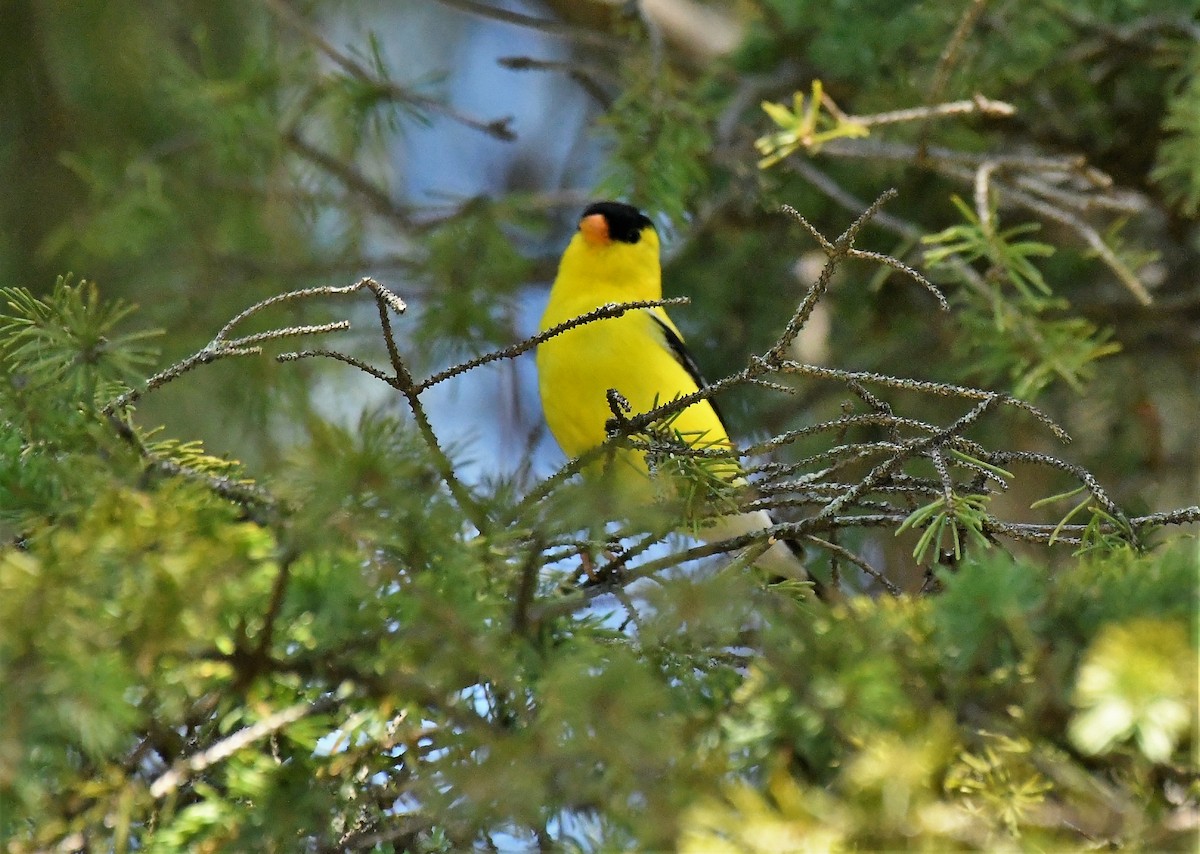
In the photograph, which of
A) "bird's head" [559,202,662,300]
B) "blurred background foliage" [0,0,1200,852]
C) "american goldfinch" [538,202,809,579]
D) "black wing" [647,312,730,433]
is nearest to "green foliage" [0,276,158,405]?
"blurred background foliage" [0,0,1200,852]

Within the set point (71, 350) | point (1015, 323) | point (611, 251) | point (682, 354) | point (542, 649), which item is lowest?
point (542, 649)

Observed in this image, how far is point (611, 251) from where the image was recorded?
385 cm

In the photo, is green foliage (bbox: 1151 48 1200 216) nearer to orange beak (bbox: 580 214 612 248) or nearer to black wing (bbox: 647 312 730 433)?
black wing (bbox: 647 312 730 433)

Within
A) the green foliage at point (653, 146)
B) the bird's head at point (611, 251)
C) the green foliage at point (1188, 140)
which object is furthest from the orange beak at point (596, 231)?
the green foliage at point (1188, 140)

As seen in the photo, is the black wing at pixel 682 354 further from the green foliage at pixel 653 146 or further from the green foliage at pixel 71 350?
A: the green foliage at pixel 71 350

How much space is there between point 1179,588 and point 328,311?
316 cm

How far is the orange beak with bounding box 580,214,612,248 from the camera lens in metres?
3.87

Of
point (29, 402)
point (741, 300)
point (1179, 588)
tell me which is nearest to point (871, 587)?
point (741, 300)

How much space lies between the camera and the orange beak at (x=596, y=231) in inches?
152

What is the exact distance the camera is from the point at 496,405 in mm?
4754

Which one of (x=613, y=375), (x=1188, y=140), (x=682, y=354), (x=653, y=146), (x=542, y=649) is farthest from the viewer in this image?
(x=682, y=354)

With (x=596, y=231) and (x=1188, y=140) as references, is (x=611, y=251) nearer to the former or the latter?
(x=596, y=231)

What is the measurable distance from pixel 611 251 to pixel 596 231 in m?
0.09

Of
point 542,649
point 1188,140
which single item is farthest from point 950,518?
point 1188,140
